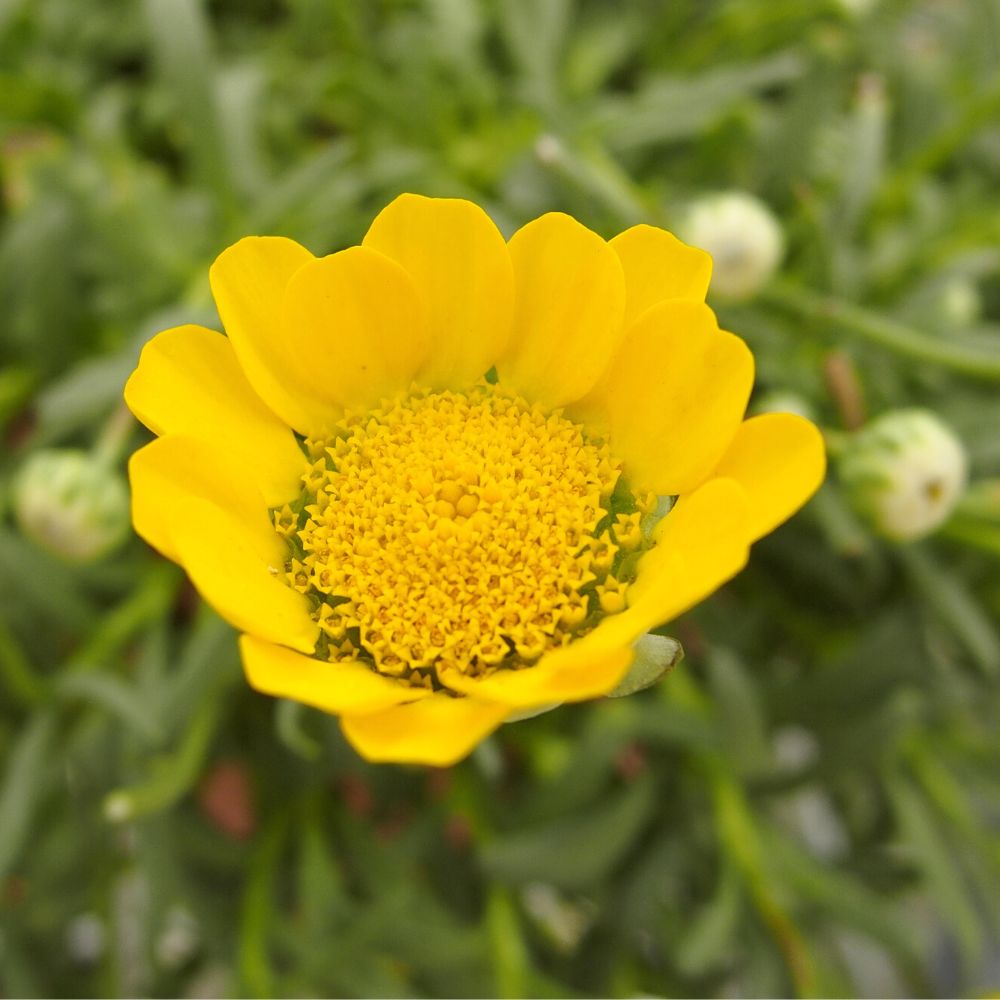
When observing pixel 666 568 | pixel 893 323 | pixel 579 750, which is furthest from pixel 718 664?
pixel 666 568

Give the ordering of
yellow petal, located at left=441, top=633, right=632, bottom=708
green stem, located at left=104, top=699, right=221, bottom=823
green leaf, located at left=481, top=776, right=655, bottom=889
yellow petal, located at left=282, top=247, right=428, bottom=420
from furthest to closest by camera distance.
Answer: green leaf, located at left=481, top=776, right=655, bottom=889 → green stem, located at left=104, top=699, right=221, bottom=823 → yellow petal, located at left=282, top=247, right=428, bottom=420 → yellow petal, located at left=441, top=633, right=632, bottom=708

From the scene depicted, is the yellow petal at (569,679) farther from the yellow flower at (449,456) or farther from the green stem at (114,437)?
the green stem at (114,437)

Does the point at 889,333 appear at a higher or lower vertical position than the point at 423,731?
lower

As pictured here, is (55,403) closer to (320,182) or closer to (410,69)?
(320,182)

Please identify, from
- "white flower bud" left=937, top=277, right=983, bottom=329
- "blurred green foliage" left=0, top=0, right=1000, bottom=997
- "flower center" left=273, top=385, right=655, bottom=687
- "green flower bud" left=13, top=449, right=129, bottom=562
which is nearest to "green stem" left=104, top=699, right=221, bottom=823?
"blurred green foliage" left=0, top=0, right=1000, bottom=997

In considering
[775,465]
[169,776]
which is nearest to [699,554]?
[775,465]

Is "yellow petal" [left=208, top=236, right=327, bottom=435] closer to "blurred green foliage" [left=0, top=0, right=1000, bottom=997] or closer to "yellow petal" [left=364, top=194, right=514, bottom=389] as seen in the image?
"yellow petal" [left=364, top=194, right=514, bottom=389]

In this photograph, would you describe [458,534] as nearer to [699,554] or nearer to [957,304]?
[699,554]
